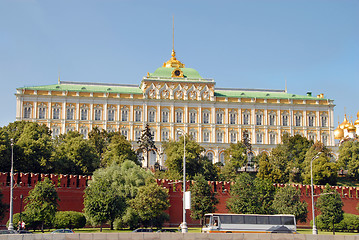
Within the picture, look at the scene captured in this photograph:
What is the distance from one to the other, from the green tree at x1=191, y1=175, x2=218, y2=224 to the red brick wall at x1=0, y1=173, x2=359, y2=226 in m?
2.75

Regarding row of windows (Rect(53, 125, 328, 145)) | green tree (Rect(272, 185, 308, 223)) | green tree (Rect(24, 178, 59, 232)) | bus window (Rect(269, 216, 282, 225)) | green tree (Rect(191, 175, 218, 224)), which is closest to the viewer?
bus window (Rect(269, 216, 282, 225))

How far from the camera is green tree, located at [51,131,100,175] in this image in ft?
241

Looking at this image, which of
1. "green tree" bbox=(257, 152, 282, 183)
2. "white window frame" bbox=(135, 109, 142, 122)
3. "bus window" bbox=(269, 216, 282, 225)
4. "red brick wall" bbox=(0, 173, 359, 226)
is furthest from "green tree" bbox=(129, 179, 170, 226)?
"white window frame" bbox=(135, 109, 142, 122)

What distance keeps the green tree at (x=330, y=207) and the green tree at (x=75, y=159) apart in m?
30.8

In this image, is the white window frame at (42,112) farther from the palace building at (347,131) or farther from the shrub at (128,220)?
the palace building at (347,131)

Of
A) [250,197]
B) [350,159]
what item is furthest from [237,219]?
[350,159]

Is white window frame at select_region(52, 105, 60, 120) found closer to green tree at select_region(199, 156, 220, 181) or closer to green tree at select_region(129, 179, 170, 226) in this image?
green tree at select_region(199, 156, 220, 181)

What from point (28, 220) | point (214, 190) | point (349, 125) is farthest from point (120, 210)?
point (349, 125)

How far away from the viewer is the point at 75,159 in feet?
249

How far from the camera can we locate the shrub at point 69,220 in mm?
56844

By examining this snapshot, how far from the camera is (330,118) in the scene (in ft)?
402

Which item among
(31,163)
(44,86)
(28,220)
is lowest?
(28,220)

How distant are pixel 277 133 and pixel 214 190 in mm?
53291

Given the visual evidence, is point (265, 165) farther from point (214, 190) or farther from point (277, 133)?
point (277, 133)
